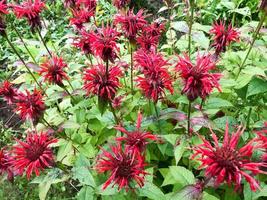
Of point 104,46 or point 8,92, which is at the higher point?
point 104,46

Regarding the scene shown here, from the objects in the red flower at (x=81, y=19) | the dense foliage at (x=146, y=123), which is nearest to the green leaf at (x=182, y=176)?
the dense foliage at (x=146, y=123)

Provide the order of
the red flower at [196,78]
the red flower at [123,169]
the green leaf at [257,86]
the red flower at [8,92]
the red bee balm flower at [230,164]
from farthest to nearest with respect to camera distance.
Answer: the red flower at [8,92], the green leaf at [257,86], the red flower at [196,78], the red flower at [123,169], the red bee balm flower at [230,164]

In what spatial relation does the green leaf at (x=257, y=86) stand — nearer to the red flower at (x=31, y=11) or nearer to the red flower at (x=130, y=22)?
the red flower at (x=130, y=22)

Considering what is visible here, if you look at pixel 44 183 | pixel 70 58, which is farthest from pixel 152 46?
pixel 70 58

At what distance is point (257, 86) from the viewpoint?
199cm

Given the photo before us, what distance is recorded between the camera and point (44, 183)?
185 centimetres

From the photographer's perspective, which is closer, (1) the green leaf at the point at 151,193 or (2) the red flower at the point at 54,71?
(1) the green leaf at the point at 151,193

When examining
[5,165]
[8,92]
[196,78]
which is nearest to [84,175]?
[5,165]

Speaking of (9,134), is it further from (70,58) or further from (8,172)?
(8,172)

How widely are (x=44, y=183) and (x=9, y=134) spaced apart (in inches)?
60.7

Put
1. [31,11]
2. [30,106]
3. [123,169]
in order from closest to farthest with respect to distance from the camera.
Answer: [123,169], [30,106], [31,11]

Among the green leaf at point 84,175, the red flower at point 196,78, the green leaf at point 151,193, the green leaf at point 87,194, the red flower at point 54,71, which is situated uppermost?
the red flower at point 196,78

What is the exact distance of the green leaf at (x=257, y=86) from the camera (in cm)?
197

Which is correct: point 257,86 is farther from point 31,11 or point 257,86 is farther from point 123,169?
point 31,11
